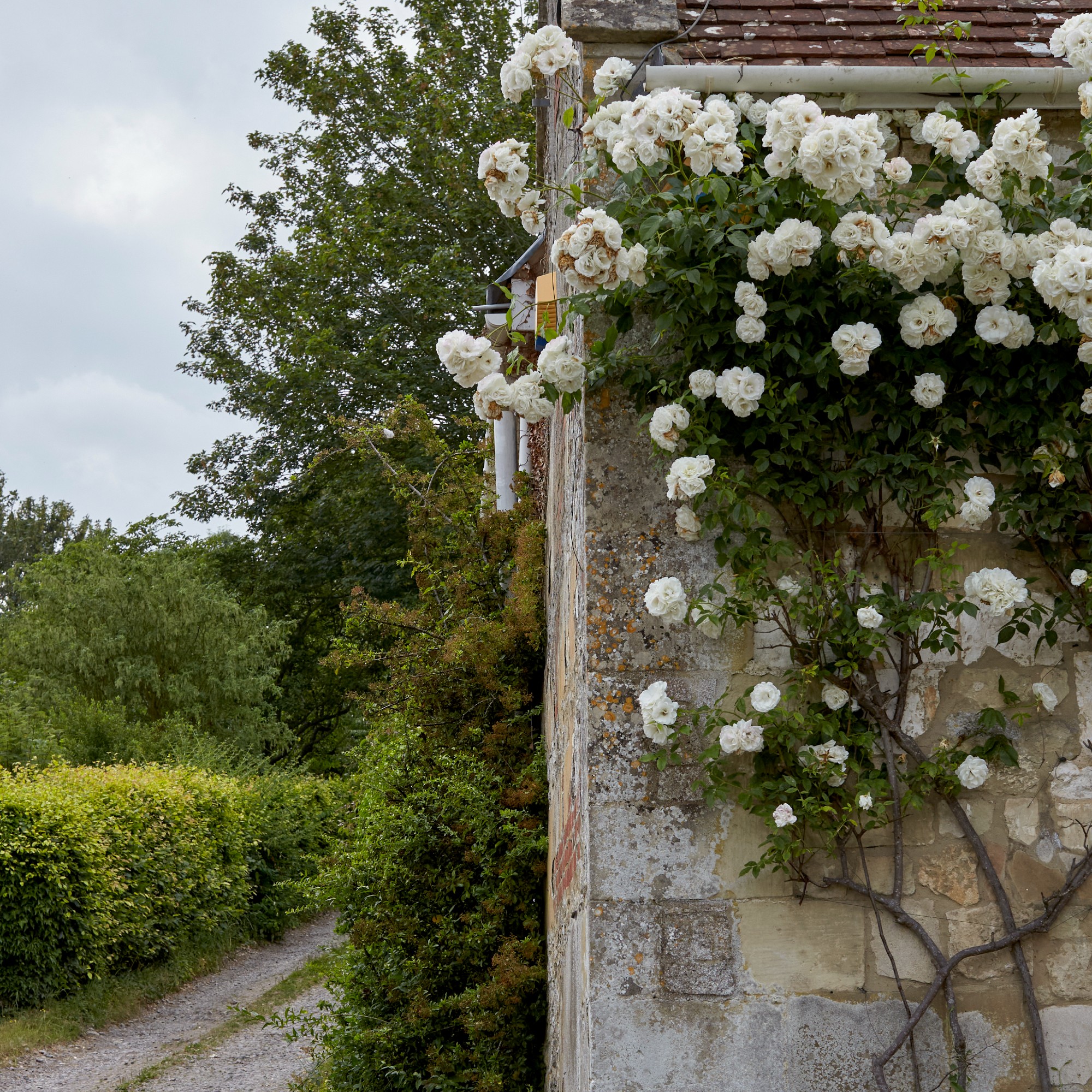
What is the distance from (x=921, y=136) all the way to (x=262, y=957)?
1107 centimetres

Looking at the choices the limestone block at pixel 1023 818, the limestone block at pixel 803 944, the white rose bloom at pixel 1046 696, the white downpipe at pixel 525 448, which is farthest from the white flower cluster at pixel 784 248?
the white downpipe at pixel 525 448

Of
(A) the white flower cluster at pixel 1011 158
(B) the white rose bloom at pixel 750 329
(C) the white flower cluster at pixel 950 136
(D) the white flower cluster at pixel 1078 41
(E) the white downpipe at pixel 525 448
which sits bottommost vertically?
(B) the white rose bloom at pixel 750 329

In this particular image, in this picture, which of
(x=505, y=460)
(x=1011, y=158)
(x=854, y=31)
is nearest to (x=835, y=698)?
(x=1011, y=158)

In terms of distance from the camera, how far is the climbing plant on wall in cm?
295

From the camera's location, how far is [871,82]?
3.38 m

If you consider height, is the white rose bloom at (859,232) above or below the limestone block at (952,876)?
above

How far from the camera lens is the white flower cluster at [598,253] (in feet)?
9.52

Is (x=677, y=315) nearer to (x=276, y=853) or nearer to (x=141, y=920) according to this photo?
(x=141, y=920)

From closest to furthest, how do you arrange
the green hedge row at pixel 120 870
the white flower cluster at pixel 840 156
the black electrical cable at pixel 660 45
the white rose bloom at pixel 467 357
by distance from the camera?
the white flower cluster at pixel 840 156
the white rose bloom at pixel 467 357
the black electrical cable at pixel 660 45
the green hedge row at pixel 120 870

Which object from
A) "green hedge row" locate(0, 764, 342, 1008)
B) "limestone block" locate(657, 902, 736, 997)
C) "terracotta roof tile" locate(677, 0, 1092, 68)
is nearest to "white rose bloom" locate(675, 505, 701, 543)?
"limestone block" locate(657, 902, 736, 997)

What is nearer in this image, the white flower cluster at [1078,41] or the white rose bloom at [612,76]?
the white flower cluster at [1078,41]

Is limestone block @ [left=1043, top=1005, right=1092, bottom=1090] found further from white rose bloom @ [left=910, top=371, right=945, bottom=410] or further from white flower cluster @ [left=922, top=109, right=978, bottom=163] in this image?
white flower cluster @ [left=922, top=109, right=978, bottom=163]

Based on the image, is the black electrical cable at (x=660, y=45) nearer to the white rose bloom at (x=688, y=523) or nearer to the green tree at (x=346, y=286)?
the white rose bloom at (x=688, y=523)

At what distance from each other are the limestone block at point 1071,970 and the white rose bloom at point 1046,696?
2.26ft
